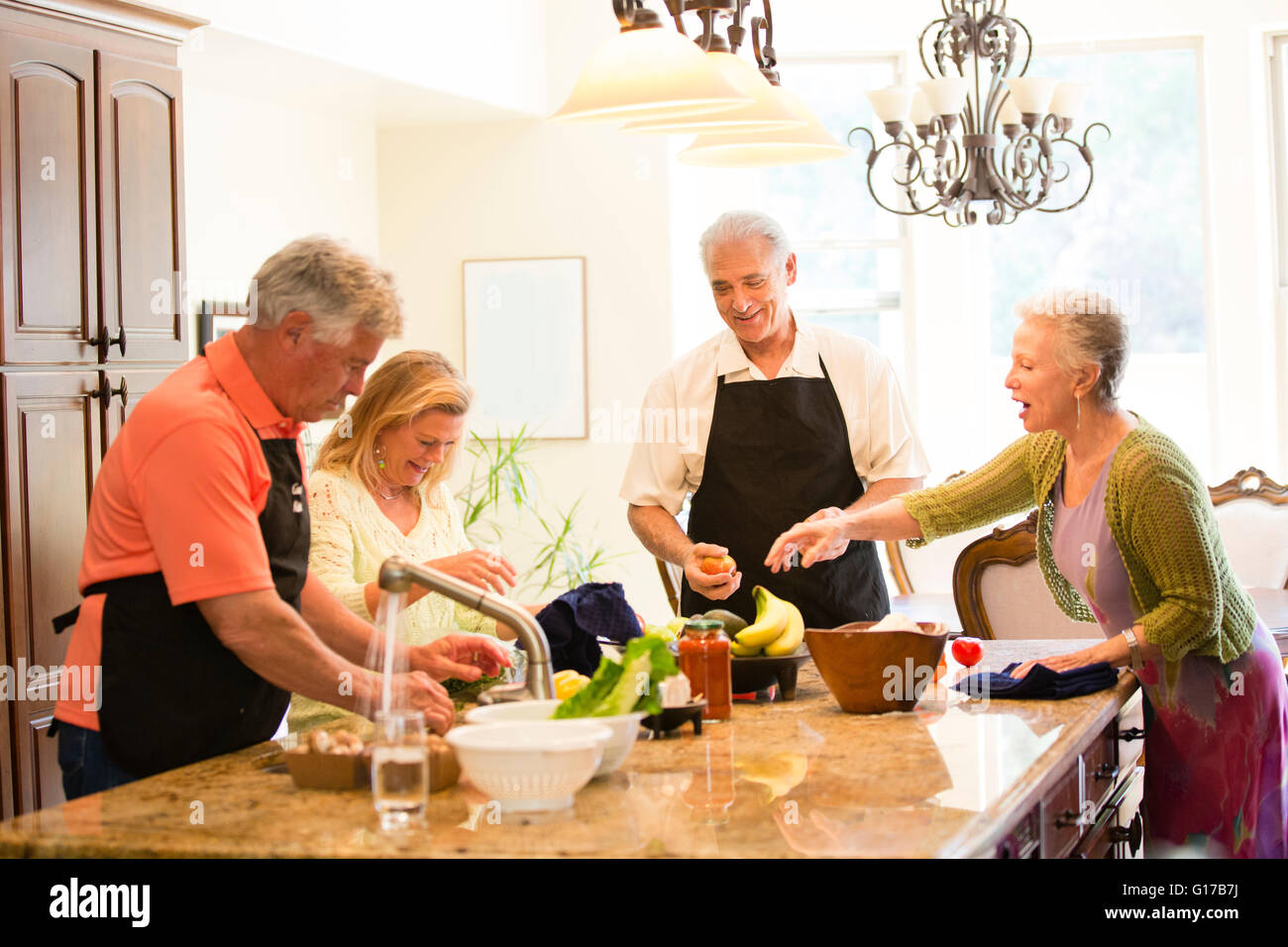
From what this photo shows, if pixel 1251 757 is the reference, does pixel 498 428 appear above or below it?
above

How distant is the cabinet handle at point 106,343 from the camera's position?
3.66 metres

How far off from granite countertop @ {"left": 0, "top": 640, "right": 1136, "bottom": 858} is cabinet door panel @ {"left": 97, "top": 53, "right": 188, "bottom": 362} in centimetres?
193

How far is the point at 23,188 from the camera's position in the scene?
3414mm

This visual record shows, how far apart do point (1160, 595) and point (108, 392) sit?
105 inches

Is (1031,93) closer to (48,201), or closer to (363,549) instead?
(363,549)

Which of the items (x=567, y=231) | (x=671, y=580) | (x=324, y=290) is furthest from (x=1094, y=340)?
(x=567, y=231)

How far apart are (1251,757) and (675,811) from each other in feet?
4.28

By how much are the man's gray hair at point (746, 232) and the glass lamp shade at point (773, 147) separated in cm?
40

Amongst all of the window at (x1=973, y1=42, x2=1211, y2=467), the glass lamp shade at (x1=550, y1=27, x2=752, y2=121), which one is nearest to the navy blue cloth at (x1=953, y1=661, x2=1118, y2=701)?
the glass lamp shade at (x1=550, y1=27, x2=752, y2=121)

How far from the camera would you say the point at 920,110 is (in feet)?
14.3

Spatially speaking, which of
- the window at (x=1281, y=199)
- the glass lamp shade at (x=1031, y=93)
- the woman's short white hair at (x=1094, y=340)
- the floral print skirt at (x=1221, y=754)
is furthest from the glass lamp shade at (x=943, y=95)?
the window at (x=1281, y=199)

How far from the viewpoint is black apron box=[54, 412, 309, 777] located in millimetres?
2047
